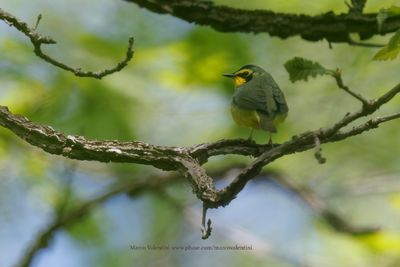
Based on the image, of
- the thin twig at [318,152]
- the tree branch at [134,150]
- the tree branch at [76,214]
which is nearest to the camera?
the thin twig at [318,152]

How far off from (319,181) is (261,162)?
Result: 5.42 m

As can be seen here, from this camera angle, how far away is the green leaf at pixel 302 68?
3.05 m

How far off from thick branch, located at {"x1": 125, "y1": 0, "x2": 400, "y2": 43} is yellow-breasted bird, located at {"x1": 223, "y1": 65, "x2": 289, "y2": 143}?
326 millimetres

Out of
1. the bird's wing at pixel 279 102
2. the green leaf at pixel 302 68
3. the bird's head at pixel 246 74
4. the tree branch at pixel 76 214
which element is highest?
the bird's head at pixel 246 74

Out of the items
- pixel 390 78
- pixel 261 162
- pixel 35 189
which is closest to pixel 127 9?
pixel 35 189

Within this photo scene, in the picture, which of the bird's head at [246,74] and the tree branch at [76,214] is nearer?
the bird's head at [246,74]

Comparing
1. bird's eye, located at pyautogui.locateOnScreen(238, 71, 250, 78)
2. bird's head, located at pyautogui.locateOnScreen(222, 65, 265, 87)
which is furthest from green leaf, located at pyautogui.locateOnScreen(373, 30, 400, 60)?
bird's eye, located at pyautogui.locateOnScreen(238, 71, 250, 78)

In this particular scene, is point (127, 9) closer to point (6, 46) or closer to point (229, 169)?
point (6, 46)

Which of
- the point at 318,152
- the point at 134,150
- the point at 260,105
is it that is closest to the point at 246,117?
the point at 260,105

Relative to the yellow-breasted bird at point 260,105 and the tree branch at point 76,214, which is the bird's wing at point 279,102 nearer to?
the yellow-breasted bird at point 260,105

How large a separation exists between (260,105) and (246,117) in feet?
0.43

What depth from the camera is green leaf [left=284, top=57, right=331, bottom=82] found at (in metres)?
3.05

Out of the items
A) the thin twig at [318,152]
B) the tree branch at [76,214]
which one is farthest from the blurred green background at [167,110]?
the thin twig at [318,152]

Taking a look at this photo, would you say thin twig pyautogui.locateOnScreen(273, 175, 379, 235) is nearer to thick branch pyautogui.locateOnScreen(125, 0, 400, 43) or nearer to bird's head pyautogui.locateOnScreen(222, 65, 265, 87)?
bird's head pyautogui.locateOnScreen(222, 65, 265, 87)
